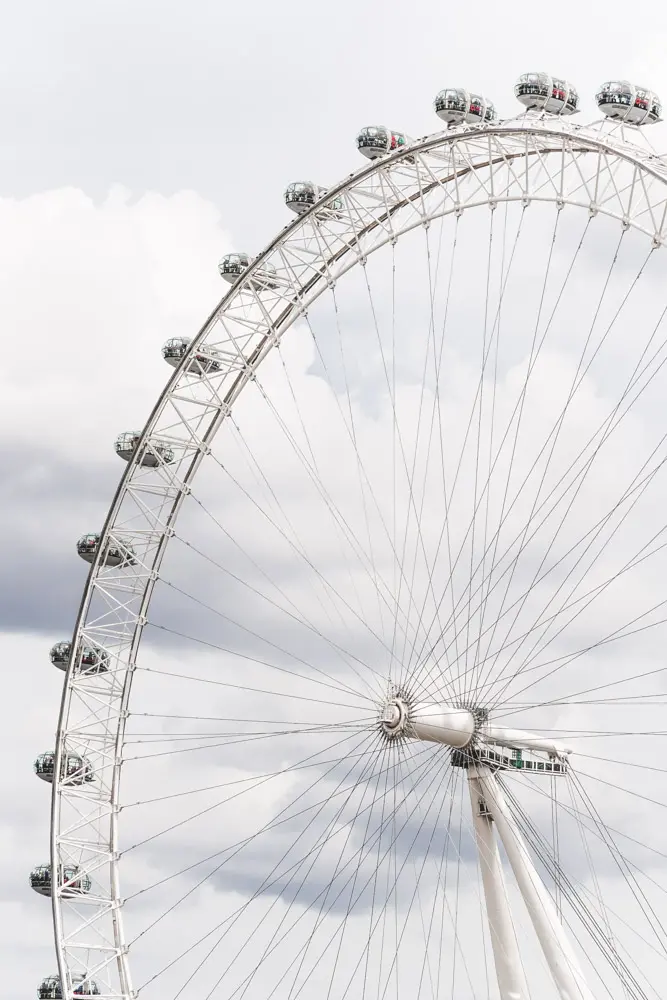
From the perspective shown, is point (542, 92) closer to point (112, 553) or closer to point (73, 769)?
point (112, 553)

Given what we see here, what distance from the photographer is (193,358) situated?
64438mm

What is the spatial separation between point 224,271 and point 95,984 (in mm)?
19610

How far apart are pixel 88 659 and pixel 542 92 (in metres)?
21.5

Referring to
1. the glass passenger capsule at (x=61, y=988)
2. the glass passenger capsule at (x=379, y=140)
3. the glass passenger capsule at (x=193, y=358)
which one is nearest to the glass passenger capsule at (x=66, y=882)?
the glass passenger capsule at (x=61, y=988)

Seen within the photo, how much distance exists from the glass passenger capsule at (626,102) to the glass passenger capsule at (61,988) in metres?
27.6

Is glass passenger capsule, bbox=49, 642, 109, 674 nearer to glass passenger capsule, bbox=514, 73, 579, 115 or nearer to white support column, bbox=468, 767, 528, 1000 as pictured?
white support column, bbox=468, 767, 528, 1000

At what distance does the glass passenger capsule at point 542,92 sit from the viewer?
54750 millimetres

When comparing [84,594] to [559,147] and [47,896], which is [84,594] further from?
[559,147]

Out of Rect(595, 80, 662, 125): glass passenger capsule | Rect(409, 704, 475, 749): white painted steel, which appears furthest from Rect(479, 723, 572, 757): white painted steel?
Rect(595, 80, 662, 125): glass passenger capsule

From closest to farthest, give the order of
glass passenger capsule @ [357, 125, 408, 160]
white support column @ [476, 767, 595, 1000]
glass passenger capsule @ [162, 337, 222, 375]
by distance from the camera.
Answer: white support column @ [476, 767, 595, 1000] < glass passenger capsule @ [357, 125, 408, 160] < glass passenger capsule @ [162, 337, 222, 375]

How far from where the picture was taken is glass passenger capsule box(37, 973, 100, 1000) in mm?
64562

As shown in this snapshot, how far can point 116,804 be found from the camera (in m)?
66.2

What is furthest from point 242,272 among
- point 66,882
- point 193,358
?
point 66,882

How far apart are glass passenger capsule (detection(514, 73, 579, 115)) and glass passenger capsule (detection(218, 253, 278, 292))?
10562 millimetres
